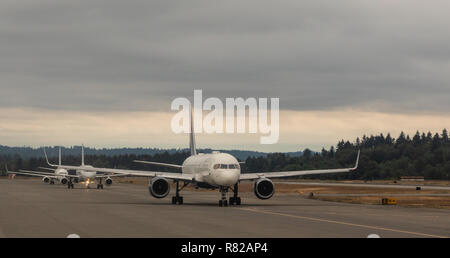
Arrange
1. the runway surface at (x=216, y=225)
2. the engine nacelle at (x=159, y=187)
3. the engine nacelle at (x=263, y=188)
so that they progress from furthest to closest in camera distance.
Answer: the engine nacelle at (x=159, y=187) < the engine nacelle at (x=263, y=188) < the runway surface at (x=216, y=225)

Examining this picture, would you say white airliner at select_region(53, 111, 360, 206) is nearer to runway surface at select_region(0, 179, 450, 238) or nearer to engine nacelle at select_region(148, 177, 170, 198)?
engine nacelle at select_region(148, 177, 170, 198)

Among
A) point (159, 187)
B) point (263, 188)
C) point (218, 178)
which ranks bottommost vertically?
point (263, 188)

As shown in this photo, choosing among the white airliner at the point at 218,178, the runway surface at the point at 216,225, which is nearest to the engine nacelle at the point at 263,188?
the white airliner at the point at 218,178

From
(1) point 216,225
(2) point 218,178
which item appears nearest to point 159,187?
(2) point 218,178

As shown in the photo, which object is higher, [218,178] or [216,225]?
[218,178]

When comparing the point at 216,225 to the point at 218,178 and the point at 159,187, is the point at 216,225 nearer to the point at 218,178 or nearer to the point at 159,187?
the point at 218,178

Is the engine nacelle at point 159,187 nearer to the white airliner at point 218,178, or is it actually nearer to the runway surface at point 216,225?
the white airliner at point 218,178

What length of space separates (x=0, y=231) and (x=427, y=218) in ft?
80.0

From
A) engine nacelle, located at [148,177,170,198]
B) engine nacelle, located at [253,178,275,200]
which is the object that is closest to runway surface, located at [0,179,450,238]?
engine nacelle, located at [148,177,170,198]

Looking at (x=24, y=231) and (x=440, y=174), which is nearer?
(x=24, y=231)

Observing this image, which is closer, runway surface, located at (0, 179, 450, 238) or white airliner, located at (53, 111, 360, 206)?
runway surface, located at (0, 179, 450, 238)
